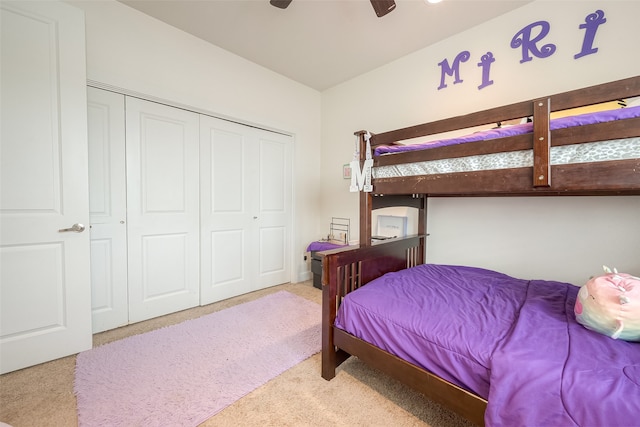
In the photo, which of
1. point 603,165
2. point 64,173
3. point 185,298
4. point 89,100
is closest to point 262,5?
point 89,100

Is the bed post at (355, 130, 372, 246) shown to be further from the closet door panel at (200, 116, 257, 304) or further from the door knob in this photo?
the door knob

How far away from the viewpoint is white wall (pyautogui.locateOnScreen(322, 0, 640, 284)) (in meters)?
1.68

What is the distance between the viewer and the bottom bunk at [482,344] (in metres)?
0.77

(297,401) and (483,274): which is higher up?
(483,274)

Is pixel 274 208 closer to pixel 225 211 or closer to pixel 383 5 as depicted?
pixel 225 211

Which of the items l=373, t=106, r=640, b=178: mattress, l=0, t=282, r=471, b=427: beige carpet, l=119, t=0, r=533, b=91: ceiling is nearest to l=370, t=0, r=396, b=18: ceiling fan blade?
l=119, t=0, r=533, b=91: ceiling

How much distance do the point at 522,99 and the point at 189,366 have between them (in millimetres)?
3089

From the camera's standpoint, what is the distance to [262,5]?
6.58 feet

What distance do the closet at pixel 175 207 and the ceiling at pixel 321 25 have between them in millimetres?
758

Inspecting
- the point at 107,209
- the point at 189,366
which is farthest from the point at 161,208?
the point at 189,366

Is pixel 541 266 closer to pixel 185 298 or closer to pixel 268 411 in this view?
pixel 268 411

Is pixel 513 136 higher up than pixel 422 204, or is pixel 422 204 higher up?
pixel 513 136

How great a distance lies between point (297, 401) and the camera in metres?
1.34

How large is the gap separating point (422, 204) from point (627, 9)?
5.74ft
